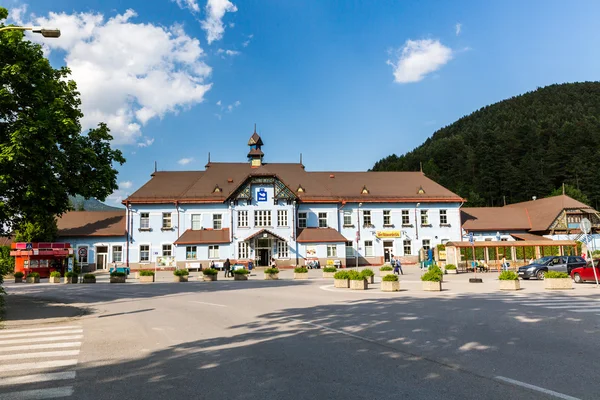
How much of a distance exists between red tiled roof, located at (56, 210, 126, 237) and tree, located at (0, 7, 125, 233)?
30.9 meters

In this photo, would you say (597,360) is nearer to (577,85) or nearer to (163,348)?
(163,348)

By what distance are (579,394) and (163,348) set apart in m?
7.37

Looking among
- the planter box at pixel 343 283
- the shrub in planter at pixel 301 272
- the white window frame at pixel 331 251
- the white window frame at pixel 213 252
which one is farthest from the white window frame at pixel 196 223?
the planter box at pixel 343 283

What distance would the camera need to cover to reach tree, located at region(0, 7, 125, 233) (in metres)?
15.8

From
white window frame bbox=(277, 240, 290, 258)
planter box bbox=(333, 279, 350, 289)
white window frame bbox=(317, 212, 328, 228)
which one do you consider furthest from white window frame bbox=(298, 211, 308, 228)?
planter box bbox=(333, 279, 350, 289)

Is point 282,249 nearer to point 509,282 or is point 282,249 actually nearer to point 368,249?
point 368,249

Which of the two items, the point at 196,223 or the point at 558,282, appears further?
the point at 196,223

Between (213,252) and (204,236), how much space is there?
6.83ft

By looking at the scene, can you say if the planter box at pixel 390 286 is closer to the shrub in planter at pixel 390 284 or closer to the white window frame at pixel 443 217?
the shrub in planter at pixel 390 284

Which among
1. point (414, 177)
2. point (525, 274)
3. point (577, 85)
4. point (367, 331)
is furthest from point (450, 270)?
point (577, 85)

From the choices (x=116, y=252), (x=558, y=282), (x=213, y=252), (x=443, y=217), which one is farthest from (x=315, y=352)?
(x=443, y=217)

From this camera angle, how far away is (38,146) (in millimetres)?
15742

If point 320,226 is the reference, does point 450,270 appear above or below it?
below

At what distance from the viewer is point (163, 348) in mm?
9125
